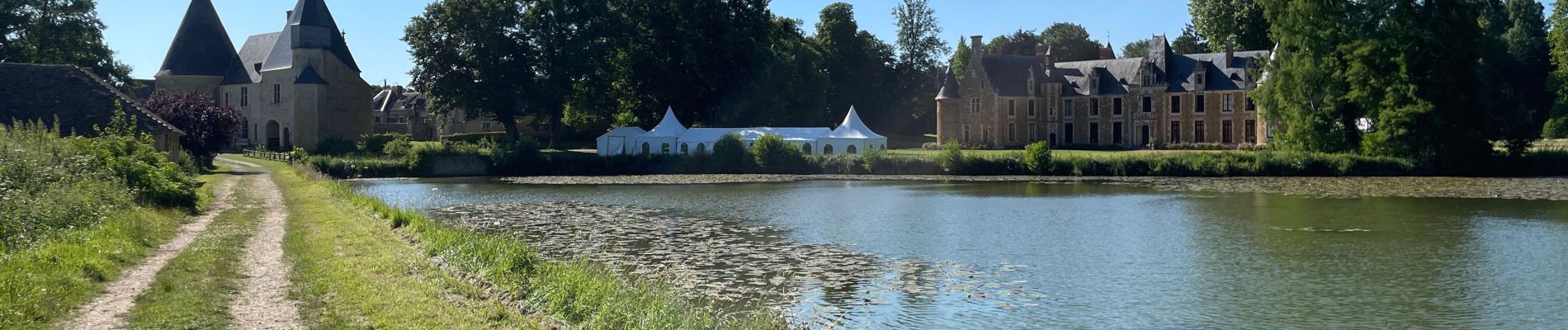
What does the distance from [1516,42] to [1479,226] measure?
51.3 meters

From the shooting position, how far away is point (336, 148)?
57.6 meters

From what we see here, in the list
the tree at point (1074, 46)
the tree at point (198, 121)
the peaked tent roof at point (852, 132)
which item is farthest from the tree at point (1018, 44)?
the tree at point (198, 121)

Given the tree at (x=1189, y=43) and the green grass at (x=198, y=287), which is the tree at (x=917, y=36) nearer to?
the tree at (x=1189, y=43)

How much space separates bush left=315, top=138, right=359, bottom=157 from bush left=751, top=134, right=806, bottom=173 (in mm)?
17613

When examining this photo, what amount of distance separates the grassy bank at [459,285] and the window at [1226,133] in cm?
5010

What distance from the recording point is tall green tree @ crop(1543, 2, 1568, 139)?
52312 mm

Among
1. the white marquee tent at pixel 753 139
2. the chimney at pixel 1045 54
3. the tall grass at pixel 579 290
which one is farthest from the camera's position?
the chimney at pixel 1045 54

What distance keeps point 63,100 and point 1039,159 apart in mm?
30331

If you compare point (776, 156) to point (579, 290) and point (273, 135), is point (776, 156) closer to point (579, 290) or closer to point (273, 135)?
point (273, 135)

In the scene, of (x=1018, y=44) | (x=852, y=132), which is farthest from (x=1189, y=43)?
(x=852, y=132)

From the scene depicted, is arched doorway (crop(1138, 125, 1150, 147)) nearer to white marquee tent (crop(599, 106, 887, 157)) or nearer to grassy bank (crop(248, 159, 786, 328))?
white marquee tent (crop(599, 106, 887, 157))

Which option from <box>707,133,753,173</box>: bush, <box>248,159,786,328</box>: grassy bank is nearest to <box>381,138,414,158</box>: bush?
<box>707,133,753,173</box>: bush

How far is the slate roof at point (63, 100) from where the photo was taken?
33281 mm

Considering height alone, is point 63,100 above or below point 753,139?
above
